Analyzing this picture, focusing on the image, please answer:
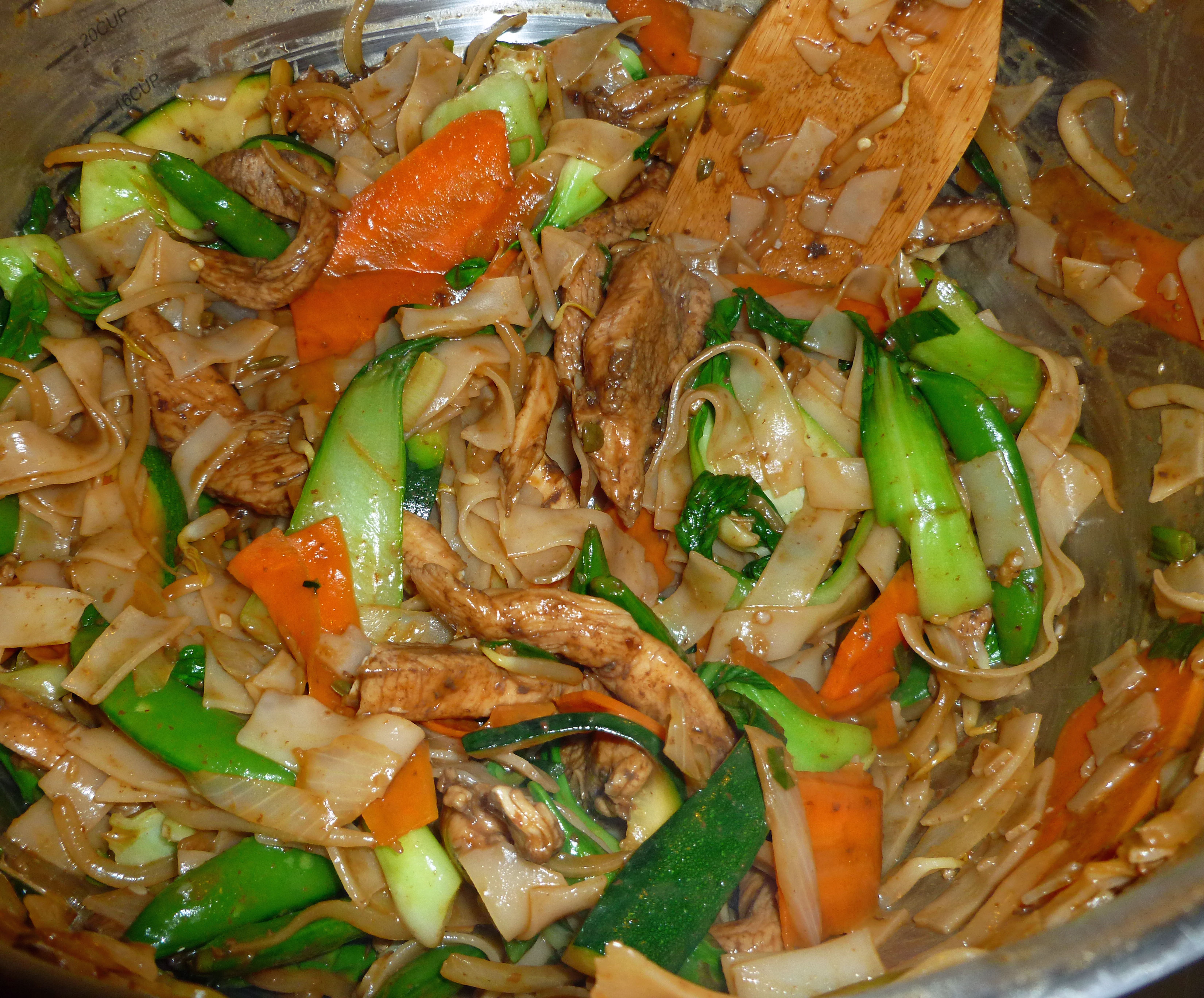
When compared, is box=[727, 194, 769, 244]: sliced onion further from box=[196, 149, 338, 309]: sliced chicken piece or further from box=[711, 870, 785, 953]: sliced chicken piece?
box=[711, 870, 785, 953]: sliced chicken piece

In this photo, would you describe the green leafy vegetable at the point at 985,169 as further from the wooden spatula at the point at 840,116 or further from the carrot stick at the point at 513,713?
the carrot stick at the point at 513,713

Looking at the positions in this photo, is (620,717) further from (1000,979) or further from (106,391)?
(106,391)

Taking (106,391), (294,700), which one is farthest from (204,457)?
(294,700)

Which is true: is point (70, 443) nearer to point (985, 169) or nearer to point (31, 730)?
point (31, 730)

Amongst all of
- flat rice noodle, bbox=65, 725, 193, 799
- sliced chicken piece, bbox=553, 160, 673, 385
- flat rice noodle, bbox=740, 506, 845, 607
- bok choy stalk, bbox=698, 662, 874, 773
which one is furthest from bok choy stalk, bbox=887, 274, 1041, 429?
flat rice noodle, bbox=65, 725, 193, 799

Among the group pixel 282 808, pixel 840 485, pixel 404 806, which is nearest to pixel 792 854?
pixel 404 806

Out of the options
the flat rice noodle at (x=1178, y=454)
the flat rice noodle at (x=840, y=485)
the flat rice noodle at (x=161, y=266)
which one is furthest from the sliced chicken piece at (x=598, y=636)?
the flat rice noodle at (x=1178, y=454)
